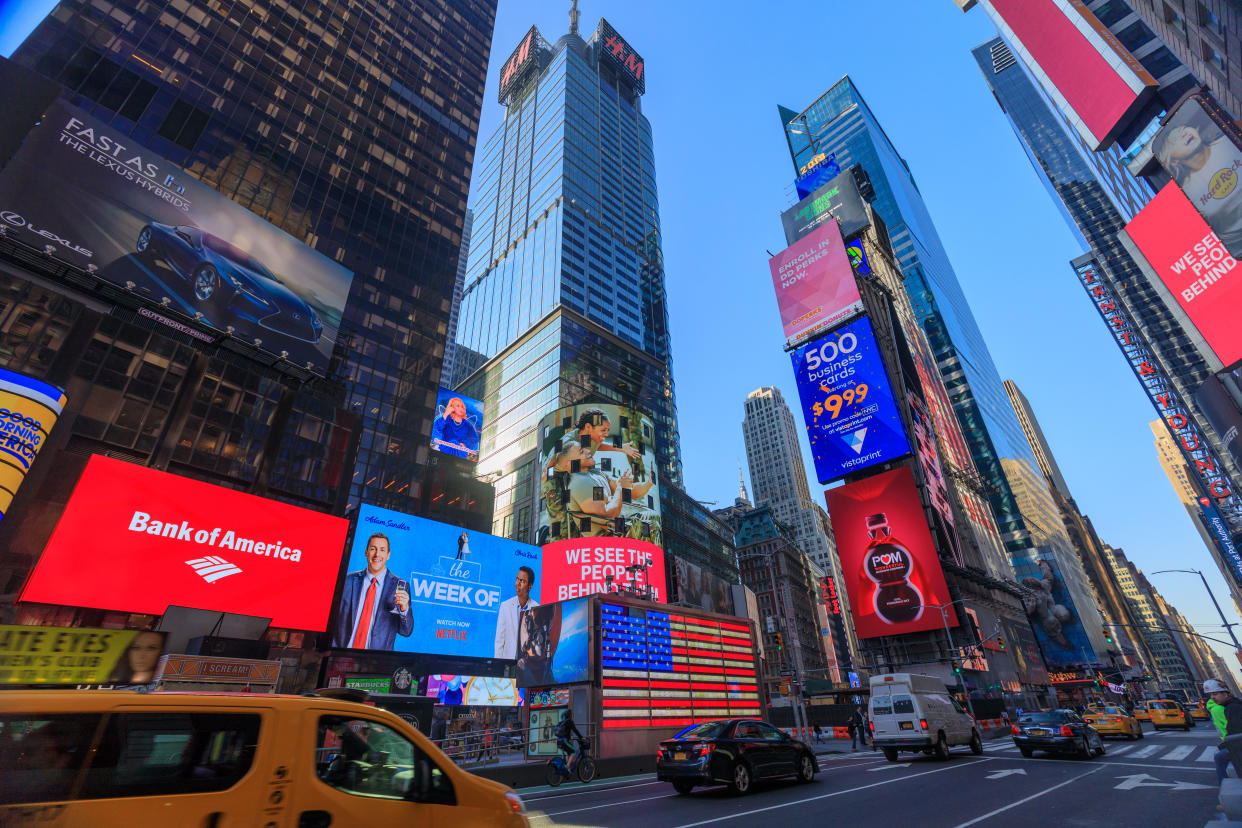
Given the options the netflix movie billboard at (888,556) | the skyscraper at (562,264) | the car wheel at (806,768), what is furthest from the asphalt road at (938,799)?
the skyscraper at (562,264)

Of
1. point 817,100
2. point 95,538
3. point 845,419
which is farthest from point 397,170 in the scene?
point 817,100

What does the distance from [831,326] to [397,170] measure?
54969mm

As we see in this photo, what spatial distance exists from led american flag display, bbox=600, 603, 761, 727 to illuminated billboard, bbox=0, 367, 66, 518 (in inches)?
986

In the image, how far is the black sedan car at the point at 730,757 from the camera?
11703 mm

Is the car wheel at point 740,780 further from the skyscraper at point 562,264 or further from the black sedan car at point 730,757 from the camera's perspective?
the skyscraper at point 562,264

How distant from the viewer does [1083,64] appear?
3450 cm

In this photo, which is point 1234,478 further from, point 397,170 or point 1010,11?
point 397,170

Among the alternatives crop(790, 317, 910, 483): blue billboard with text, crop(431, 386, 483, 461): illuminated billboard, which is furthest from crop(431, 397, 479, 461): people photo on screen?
crop(790, 317, 910, 483): blue billboard with text

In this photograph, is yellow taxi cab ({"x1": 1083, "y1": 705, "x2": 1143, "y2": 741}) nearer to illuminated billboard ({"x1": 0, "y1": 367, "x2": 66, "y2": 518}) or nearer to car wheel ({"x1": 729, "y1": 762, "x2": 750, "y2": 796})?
car wheel ({"x1": 729, "y1": 762, "x2": 750, "y2": 796})

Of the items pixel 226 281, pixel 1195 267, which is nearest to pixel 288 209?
pixel 226 281

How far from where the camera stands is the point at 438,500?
188ft

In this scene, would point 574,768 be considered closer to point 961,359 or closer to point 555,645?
point 555,645

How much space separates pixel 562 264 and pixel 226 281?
5818cm

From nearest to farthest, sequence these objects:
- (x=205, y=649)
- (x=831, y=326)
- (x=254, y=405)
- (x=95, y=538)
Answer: (x=95, y=538), (x=205, y=649), (x=254, y=405), (x=831, y=326)
